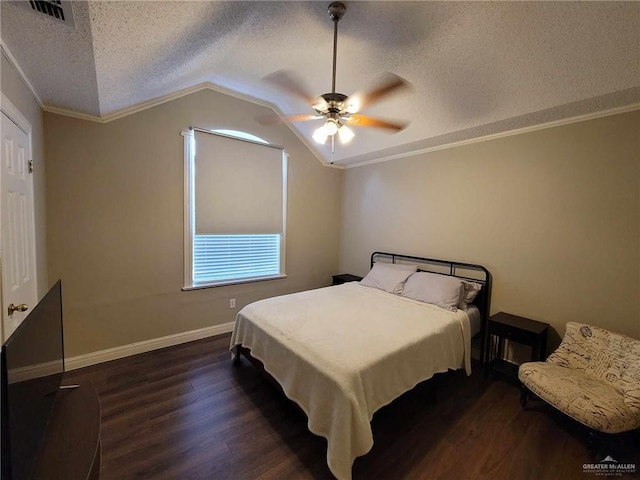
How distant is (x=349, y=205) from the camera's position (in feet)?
15.0

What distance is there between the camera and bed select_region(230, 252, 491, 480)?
62.9 inches

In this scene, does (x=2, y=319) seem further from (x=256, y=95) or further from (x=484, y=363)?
(x=484, y=363)

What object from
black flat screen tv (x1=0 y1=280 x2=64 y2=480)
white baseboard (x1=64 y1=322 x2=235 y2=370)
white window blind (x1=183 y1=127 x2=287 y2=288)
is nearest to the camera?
black flat screen tv (x1=0 y1=280 x2=64 y2=480)

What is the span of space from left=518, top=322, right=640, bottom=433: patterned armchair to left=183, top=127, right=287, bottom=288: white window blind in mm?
3141

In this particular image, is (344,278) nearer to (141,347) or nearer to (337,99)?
(141,347)

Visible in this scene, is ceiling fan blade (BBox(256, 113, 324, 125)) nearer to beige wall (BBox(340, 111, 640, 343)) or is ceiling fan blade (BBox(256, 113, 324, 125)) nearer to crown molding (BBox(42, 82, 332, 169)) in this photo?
crown molding (BBox(42, 82, 332, 169))

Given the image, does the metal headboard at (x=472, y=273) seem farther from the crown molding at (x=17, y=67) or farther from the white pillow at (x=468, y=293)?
the crown molding at (x=17, y=67)

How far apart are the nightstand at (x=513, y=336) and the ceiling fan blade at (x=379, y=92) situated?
92.5 inches

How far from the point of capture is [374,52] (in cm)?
220

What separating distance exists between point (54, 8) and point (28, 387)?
5.23ft

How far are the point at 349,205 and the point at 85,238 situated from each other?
3.47 metres

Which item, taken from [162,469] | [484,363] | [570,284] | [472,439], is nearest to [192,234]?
[162,469]

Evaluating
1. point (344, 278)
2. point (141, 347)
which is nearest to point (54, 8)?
point (141, 347)

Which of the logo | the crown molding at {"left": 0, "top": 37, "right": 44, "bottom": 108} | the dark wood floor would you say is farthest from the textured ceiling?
the logo
